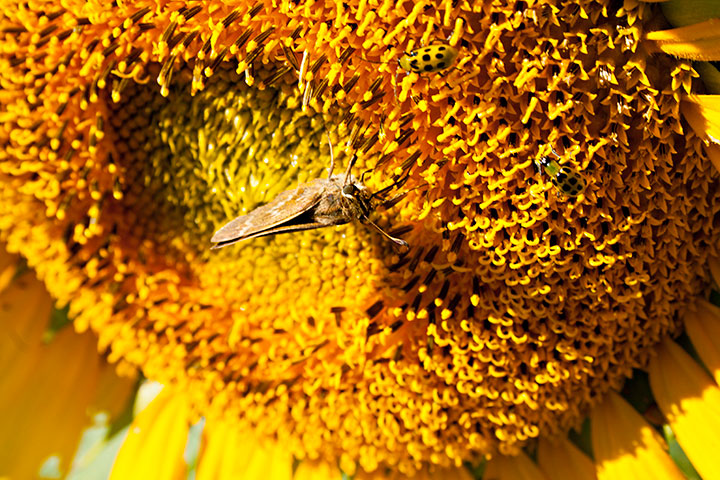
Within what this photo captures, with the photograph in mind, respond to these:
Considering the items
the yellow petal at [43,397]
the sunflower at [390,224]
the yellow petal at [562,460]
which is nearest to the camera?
the sunflower at [390,224]

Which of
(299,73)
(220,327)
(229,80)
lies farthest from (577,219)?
(220,327)

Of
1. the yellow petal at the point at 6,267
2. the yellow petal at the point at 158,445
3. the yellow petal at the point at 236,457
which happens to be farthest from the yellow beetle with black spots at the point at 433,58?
the yellow petal at the point at 6,267

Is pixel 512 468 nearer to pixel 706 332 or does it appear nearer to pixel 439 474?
pixel 439 474

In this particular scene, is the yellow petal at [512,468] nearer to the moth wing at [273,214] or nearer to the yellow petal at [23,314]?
the moth wing at [273,214]

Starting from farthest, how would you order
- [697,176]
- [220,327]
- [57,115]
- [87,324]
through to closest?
[87,324]
[220,327]
[57,115]
[697,176]

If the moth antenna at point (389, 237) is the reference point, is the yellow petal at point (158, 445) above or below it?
below

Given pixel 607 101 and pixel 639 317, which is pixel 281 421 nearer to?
pixel 639 317

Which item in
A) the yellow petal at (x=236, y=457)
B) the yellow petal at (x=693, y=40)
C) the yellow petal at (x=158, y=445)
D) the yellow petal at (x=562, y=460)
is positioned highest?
the yellow petal at (x=693, y=40)
